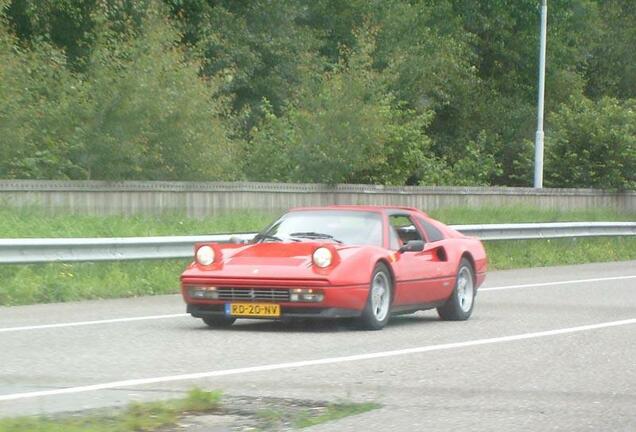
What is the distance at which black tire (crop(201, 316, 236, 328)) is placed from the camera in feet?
44.6

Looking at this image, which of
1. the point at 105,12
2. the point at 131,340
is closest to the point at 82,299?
the point at 131,340

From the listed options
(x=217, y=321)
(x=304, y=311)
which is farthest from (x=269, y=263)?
(x=217, y=321)

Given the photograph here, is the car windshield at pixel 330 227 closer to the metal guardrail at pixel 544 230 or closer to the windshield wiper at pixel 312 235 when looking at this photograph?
the windshield wiper at pixel 312 235

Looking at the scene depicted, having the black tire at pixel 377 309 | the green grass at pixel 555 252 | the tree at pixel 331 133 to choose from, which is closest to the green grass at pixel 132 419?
the black tire at pixel 377 309

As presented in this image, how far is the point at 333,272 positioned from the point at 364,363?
237 cm

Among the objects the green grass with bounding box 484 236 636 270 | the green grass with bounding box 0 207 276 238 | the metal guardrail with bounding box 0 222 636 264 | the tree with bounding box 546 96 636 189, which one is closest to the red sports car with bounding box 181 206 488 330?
the metal guardrail with bounding box 0 222 636 264

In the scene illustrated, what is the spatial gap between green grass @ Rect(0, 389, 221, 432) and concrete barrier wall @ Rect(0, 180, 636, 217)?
50.0ft

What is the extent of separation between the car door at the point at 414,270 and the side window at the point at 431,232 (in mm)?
110

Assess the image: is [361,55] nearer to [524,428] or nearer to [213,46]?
[213,46]

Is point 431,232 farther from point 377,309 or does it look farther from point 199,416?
point 199,416

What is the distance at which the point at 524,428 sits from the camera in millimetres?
7852

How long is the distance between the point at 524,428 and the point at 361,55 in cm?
2634

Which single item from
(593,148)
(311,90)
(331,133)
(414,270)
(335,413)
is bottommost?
(335,413)

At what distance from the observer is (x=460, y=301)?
50.0 ft
